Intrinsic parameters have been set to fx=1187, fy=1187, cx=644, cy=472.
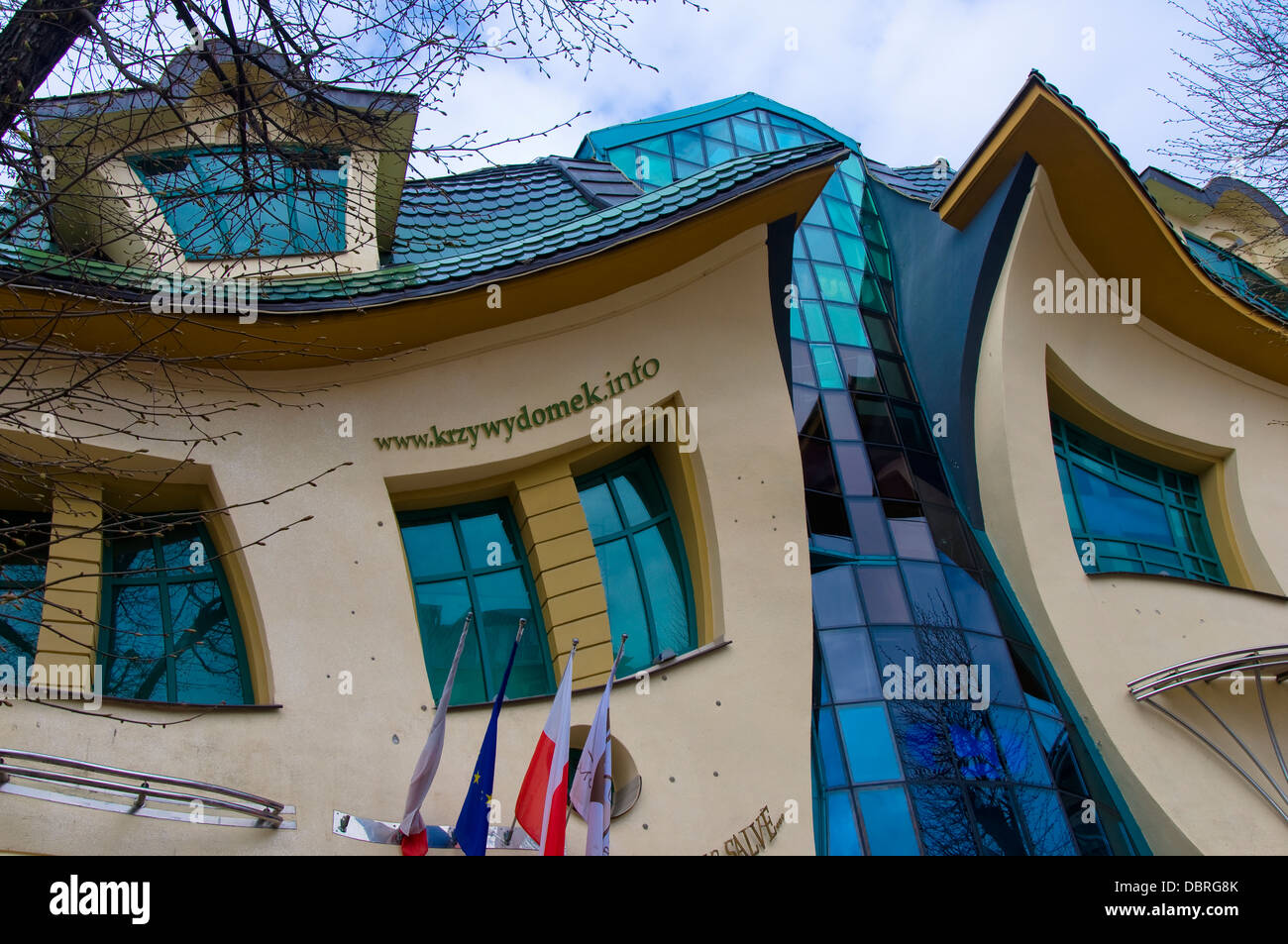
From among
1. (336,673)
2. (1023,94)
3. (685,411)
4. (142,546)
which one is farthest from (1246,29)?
(142,546)

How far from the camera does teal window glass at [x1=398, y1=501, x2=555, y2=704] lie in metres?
10.6

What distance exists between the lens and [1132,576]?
40.0 ft

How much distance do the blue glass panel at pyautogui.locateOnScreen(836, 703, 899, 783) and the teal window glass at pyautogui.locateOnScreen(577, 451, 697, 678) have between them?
1.59 m

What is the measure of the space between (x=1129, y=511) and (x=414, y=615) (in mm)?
8722

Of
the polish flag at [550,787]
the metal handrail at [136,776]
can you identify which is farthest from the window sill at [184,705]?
the polish flag at [550,787]

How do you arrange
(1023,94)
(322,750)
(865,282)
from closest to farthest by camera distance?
(322,750) < (1023,94) < (865,282)

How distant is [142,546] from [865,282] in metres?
9.11

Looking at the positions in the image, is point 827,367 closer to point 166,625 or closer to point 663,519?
point 663,519

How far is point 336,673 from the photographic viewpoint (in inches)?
371

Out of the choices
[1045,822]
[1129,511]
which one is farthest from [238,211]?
[1129,511]

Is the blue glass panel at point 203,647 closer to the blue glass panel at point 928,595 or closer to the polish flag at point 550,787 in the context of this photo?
the polish flag at point 550,787

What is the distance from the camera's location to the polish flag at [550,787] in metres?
8.10
